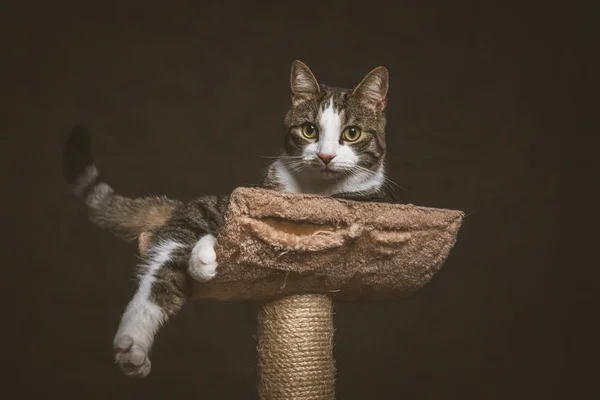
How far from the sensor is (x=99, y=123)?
9.00 feet

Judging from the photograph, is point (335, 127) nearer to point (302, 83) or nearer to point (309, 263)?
point (302, 83)

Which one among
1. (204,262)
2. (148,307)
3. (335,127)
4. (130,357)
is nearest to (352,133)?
(335,127)

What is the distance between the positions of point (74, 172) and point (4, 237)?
73 centimetres

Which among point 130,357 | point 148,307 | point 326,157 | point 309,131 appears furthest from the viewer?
point 309,131

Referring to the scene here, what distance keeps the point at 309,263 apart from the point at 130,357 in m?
0.47

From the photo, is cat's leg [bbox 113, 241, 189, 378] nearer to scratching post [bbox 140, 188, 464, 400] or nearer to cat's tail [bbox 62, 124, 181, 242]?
scratching post [bbox 140, 188, 464, 400]

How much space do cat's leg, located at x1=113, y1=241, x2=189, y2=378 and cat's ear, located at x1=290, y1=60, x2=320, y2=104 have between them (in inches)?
21.1

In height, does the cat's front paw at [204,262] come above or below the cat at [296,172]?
below

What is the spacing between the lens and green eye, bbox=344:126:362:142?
76.6 inches

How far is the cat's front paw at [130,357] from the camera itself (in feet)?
5.27

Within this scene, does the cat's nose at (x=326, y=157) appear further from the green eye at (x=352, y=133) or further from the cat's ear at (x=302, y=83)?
the cat's ear at (x=302, y=83)

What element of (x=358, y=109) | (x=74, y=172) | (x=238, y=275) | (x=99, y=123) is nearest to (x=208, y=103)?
(x=99, y=123)

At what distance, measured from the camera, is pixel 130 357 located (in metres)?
1.61

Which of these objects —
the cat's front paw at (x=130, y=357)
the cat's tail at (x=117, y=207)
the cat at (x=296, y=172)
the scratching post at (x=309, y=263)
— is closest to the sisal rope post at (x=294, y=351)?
the scratching post at (x=309, y=263)
